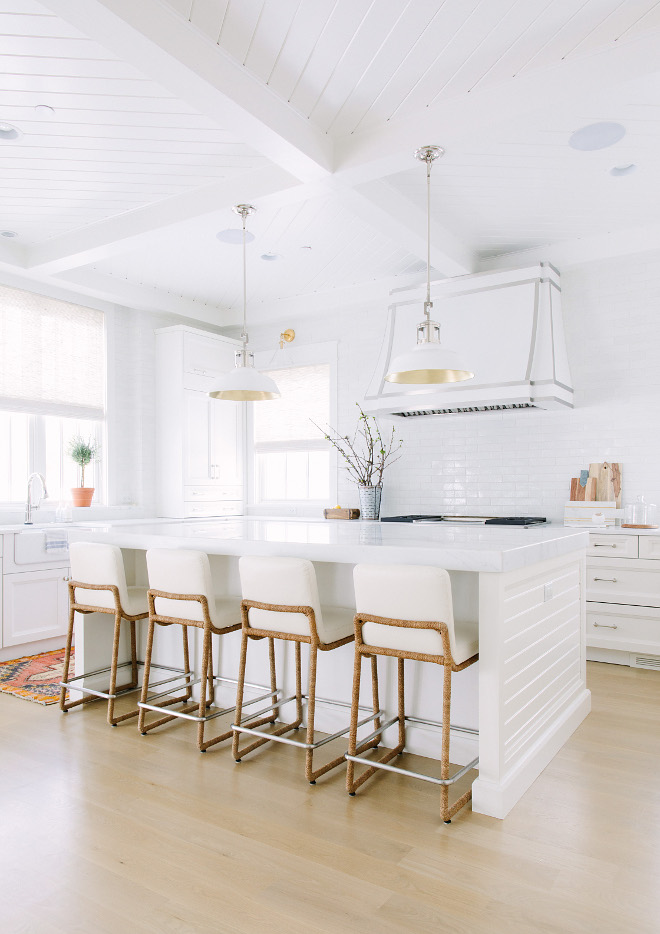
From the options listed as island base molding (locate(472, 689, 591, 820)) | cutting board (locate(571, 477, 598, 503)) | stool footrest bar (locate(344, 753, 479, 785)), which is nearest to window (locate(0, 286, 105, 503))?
stool footrest bar (locate(344, 753, 479, 785))

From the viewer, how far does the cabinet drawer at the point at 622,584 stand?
167 inches

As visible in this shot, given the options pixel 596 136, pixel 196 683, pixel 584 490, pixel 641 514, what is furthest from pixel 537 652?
pixel 596 136

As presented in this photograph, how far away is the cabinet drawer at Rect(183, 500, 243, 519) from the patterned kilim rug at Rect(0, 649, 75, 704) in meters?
1.77

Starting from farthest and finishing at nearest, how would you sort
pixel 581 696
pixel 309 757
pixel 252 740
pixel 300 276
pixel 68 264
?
pixel 300 276
pixel 68 264
pixel 581 696
pixel 252 740
pixel 309 757

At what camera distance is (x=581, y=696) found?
335 cm

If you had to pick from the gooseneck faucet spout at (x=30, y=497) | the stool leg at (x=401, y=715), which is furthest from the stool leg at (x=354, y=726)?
the gooseneck faucet spout at (x=30, y=497)

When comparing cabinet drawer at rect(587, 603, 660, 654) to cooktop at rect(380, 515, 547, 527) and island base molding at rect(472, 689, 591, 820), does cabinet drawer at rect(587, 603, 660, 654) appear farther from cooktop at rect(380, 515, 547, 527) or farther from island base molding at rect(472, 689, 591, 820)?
island base molding at rect(472, 689, 591, 820)

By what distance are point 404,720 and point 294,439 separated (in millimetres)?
4091

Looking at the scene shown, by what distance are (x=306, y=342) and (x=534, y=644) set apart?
4.49m

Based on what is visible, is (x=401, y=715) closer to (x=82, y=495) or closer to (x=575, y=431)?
(x=575, y=431)

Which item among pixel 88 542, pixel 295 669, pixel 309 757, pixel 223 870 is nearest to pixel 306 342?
pixel 88 542

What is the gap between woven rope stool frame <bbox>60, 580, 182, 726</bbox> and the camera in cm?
328

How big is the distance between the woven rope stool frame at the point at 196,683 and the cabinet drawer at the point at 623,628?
7.78 feet

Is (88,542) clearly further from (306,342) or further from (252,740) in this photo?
(306,342)
